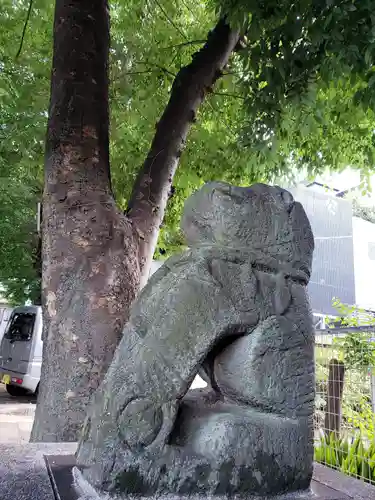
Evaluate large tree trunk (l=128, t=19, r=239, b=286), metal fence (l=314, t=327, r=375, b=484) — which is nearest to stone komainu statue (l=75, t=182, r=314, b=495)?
large tree trunk (l=128, t=19, r=239, b=286)

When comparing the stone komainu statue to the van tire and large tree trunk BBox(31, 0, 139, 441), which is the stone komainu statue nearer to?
large tree trunk BBox(31, 0, 139, 441)

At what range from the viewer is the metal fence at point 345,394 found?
4.55 m

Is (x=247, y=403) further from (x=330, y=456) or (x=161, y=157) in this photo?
(x=330, y=456)

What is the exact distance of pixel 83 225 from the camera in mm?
3133

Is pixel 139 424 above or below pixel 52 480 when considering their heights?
above

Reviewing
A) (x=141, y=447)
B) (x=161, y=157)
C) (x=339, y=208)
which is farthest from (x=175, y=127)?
(x=339, y=208)

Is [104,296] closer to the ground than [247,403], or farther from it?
farther from it

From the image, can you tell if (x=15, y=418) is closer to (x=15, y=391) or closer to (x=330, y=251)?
(x=15, y=391)

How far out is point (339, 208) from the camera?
19375mm

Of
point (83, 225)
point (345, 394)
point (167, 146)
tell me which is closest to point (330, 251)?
point (345, 394)

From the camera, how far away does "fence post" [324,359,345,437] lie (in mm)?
4824

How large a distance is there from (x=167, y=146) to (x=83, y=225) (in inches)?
44.5

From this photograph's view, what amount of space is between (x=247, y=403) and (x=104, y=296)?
4.99 feet

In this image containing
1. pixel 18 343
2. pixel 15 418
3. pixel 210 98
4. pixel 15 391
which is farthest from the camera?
pixel 15 391
